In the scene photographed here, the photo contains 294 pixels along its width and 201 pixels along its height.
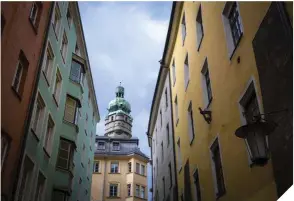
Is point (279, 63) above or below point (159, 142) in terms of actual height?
below

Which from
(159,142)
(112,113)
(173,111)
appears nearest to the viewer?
(173,111)

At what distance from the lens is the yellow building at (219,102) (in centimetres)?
1001

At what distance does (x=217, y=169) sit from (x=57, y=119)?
10531 millimetres

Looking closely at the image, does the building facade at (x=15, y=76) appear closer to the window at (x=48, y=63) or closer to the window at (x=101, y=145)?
the window at (x=48, y=63)

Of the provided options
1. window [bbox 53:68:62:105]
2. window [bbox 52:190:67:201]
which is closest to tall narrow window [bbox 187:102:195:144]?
window [bbox 53:68:62:105]

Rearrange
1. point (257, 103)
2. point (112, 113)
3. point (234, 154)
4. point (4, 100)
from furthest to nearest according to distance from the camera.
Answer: point (112, 113)
point (4, 100)
point (234, 154)
point (257, 103)


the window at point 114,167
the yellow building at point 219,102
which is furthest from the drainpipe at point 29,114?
the window at point 114,167

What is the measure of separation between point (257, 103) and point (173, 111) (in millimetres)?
14418

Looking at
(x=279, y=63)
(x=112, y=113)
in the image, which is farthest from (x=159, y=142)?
(x=112, y=113)

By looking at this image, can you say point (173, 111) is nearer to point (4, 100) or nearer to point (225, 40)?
point (225, 40)

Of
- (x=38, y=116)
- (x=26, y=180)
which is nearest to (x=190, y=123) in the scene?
(x=38, y=116)

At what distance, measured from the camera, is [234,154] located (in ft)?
37.7

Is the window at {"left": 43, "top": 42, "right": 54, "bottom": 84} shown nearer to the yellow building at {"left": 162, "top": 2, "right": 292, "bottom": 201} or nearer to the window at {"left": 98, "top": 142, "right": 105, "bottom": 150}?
the yellow building at {"left": 162, "top": 2, "right": 292, "bottom": 201}

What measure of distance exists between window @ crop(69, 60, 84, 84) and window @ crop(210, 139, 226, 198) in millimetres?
12934
